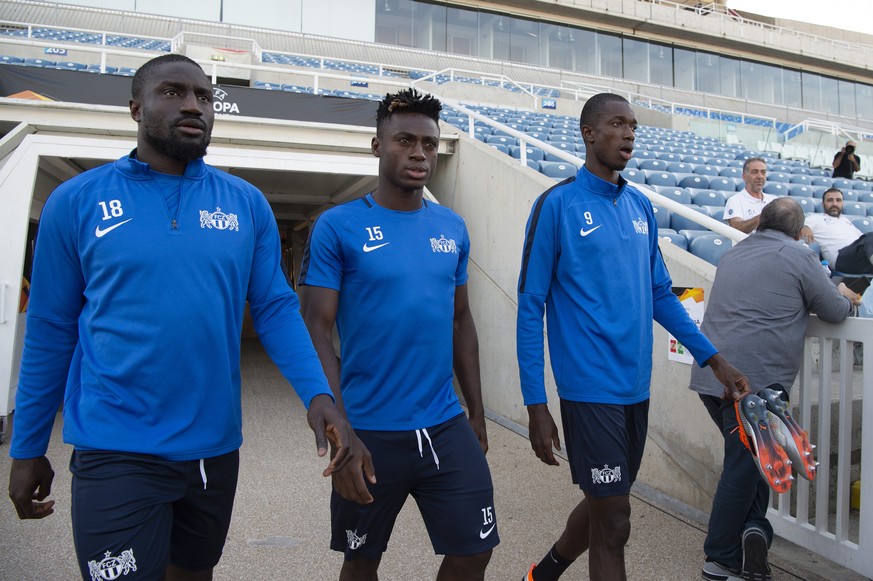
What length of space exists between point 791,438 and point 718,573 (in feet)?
3.14

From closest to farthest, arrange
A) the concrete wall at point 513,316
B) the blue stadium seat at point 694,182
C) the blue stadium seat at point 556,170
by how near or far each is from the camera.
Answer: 1. the concrete wall at point 513,316
2. the blue stadium seat at point 556,170
3. the blue stadium seat at point 694,182

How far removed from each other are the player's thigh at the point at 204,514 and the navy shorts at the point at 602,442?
4.40 ft

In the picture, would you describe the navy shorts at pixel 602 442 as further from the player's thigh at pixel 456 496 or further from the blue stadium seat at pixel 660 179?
the blue stadium seat at pixel 660 179

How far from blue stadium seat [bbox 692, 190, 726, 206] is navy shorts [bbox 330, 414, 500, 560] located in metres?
7.02

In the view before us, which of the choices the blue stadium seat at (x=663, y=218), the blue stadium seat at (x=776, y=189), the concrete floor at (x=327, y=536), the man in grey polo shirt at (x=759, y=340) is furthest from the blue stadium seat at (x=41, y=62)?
the man in grey polo shirt at (x=759, y=340)

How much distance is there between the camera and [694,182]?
31.2 ft

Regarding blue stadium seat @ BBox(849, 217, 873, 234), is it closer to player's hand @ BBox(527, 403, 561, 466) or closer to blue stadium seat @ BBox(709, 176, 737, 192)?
blue stadium seat @ BBox(709, 176, 737, 192)

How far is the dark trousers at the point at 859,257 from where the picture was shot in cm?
520

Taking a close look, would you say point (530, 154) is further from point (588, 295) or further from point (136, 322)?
point (136, 322)

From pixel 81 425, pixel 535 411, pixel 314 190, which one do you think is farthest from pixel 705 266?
pixel 314 190

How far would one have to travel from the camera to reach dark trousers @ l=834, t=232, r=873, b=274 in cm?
520

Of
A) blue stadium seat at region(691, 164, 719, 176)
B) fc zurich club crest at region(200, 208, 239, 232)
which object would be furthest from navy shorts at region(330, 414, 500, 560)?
blue stadium seat at region(691, 164, 719, 176)

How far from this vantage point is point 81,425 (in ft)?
5.90

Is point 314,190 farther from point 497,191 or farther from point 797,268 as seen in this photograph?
point 797,268
